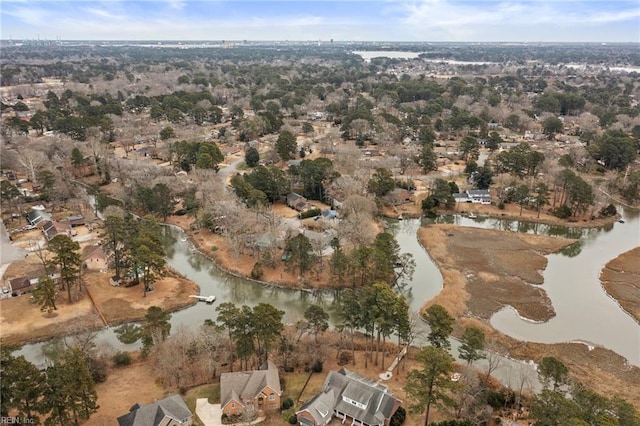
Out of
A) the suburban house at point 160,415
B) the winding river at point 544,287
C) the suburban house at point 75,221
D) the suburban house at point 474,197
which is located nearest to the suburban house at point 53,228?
the suburban house at point 75,221

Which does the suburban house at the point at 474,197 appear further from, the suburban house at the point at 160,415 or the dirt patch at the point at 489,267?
the suburban house at the point at 160,415

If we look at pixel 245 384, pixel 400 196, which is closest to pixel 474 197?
pixel 400 196

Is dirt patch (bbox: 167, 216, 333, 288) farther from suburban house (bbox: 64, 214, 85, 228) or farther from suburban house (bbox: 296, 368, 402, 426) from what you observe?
suburban house (bbox: 296, 368, 402, 426)

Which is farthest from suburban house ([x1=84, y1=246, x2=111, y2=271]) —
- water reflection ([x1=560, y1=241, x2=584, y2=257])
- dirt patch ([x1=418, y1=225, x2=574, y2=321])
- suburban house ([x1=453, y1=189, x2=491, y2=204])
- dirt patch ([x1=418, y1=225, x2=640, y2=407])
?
water reflection ([x1=560, y1=241, x2=584, y2=257])

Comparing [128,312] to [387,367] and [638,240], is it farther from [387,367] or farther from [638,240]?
[638,240]

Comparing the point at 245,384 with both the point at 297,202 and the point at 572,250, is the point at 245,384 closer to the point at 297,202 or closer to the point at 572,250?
the point at 297,202

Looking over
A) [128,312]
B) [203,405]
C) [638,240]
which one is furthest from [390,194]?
[203,405]
